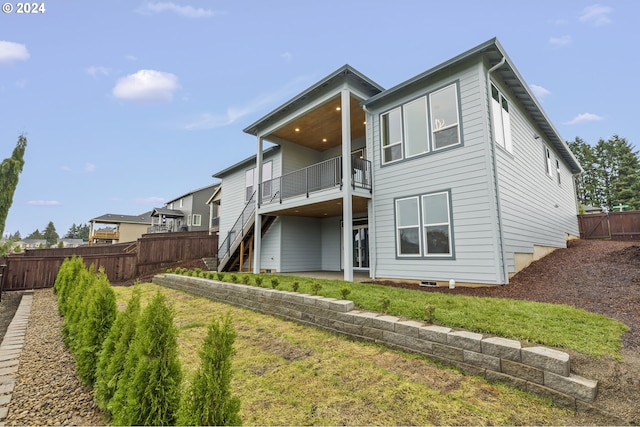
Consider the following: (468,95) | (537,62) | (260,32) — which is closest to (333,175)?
(468,95)

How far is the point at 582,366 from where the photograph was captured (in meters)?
2.61

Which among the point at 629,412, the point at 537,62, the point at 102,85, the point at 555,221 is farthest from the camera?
the point at 537,62

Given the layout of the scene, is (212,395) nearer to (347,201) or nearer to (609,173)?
(347,201)

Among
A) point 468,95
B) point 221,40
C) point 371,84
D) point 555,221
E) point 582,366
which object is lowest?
point 582,366

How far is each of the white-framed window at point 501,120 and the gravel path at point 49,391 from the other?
8896mm

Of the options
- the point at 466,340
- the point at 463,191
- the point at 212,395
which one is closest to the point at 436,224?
the point at 463,191

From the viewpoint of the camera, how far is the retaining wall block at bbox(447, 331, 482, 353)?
3.00 metres

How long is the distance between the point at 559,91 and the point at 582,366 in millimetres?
35134

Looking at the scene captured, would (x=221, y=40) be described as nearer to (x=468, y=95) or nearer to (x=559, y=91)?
(x=468, y=95)

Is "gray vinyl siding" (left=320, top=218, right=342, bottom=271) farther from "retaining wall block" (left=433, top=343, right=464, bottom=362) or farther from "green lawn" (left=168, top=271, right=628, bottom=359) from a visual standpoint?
"retaining wall block" (left=433, top=343, right=464, bottom=362)

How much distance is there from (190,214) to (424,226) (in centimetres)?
2689

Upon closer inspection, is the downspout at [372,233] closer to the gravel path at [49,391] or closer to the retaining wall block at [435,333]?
the retaining wall block at [435,333]

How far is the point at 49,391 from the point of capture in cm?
302

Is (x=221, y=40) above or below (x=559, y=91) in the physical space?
below
